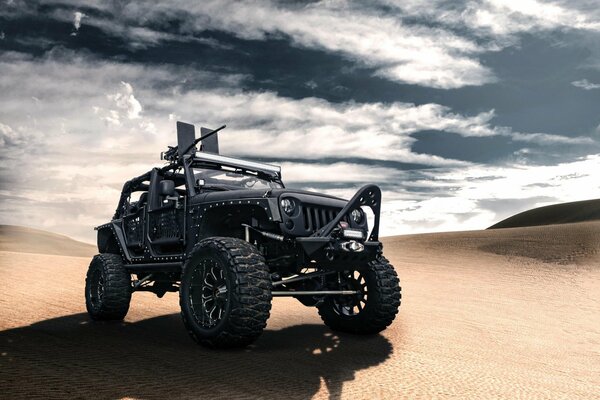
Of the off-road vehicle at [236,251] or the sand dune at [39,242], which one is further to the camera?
the sand dune at [39,242]

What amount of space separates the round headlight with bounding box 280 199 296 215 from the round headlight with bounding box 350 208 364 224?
115 cm

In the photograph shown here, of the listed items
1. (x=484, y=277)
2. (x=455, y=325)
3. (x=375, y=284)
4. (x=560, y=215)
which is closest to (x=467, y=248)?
(x=484, y=277)

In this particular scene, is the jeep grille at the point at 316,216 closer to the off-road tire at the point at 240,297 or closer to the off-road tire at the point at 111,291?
the off-road tire at the point at 240,297

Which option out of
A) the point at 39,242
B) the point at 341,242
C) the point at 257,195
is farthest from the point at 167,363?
the point at 39,242

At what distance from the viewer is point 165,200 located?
7496mm

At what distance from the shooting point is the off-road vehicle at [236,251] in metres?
5.60

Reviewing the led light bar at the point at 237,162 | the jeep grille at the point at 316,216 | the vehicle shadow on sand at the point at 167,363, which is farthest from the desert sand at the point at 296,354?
the led light bar at the point at 237,162

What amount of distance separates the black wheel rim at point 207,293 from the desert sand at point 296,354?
369 mm

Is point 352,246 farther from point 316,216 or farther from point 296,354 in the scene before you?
point 296,354

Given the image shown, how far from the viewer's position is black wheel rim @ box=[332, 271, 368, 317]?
721 cm

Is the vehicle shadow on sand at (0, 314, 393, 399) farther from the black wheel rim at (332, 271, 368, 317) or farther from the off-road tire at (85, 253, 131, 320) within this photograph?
the off-road tire at (85, 253, 131, 320)

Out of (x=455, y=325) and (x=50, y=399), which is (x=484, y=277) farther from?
(x=50, y=399)

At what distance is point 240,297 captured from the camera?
17.5 ft

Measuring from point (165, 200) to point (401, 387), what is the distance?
429cm
